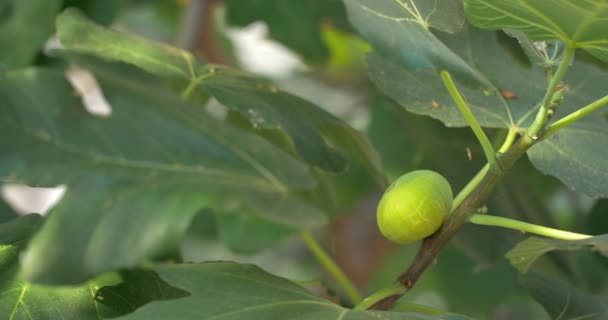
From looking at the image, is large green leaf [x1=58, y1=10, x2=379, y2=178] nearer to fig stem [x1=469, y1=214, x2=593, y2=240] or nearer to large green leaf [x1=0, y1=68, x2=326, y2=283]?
large green leaf [x1=0, y1=68, x2=326, y2=283]

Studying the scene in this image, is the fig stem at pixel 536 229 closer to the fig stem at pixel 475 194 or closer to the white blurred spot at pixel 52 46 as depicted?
the fig stem at pixel 475 194

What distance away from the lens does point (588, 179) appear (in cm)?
73

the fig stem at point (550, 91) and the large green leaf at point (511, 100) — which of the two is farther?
the large green leaf at point (511, 100)

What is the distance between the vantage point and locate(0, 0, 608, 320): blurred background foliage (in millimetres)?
1059

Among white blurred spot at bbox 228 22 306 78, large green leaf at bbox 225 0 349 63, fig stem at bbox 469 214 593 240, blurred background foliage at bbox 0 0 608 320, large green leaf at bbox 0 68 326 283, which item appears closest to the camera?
large green leaf at bbox 0 68 326 283

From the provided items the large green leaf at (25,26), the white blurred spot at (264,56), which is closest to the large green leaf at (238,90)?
the large green leaf at (25,26)

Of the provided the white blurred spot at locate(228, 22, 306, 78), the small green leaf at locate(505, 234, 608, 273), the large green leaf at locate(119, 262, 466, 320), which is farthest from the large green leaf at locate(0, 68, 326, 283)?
the white blurred spot at locate(228, 22, 306, 78)

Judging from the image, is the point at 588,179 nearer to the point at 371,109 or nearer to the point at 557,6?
the point at 557,6

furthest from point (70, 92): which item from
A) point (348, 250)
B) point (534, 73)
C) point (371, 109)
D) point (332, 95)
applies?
point (332, 95)

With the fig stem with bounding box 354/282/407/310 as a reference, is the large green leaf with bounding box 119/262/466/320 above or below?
above

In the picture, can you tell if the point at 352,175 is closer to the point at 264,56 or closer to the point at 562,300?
the point at 264,56

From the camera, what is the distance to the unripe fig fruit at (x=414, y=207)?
635 mm

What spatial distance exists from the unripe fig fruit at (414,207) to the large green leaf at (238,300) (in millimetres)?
68

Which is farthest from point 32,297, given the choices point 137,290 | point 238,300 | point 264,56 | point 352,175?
point 264,56
